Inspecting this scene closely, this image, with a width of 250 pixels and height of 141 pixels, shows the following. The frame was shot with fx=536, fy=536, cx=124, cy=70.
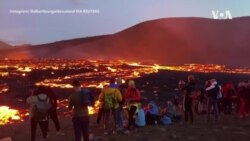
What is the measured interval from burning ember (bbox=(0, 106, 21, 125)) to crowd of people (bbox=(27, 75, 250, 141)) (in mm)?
8461

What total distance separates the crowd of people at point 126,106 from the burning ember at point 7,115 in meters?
8.46

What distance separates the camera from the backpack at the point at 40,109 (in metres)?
14.9

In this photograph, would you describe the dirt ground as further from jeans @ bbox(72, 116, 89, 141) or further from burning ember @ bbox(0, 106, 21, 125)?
burning ember @ bbox(0, 106, 21, 125)

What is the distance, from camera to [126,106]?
1844cm

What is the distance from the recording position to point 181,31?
178m

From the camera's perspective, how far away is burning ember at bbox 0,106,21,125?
1065 inches

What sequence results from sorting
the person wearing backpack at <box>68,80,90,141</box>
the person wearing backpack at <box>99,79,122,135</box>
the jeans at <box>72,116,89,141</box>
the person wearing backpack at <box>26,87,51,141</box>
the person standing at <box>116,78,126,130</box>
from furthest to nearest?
the person standing at <box>116,78,126,130</box> < the person wearing backpack at <box>99,79,122,135</box> < the person wearing backpack at <box>26,87,51,141</box> < the jeans at <box>72,116,89,141</box> < the person wearing backpack at <box>68,80,90,141</box>

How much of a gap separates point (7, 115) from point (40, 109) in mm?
15340

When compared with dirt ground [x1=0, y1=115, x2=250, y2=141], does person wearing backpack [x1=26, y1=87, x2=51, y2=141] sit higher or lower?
higher

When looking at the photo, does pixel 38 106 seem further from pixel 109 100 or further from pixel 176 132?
pixel 176 132

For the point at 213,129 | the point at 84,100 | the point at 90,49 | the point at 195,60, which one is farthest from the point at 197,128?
the point at 90,49

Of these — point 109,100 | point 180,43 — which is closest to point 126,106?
point 109,100

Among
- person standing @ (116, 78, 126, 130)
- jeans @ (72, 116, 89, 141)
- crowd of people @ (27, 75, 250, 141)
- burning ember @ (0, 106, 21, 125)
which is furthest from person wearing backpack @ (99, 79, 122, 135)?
burning ember @ (0, 106, 21, 125)

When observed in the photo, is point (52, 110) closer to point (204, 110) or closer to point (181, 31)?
point (204, 110)
